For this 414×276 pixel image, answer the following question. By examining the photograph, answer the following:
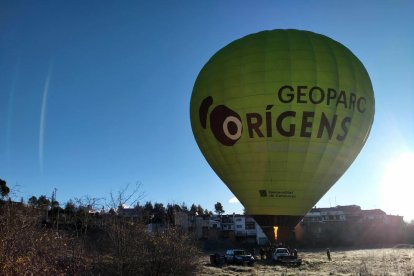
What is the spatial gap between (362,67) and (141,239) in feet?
59.0

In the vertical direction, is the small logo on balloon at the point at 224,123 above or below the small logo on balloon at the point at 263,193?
above

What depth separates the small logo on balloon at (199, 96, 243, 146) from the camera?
2475 centimetres

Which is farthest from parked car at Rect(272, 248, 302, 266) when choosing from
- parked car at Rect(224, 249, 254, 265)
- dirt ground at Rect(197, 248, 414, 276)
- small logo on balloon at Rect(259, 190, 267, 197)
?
small logo on balloon at Rect(259, 190, 267, 197)

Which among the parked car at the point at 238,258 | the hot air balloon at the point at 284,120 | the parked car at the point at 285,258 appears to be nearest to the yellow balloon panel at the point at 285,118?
the hot air balloon at the point at 284,120

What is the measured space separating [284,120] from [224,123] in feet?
12.0

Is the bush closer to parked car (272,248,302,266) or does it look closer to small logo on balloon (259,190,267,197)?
small logo on balloon (259,190,267,197)

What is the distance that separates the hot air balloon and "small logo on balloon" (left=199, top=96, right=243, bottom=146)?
6 cm

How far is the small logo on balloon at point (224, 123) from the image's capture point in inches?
974

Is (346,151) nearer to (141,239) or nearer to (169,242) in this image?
(169,242)

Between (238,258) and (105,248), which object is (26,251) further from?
(238,258)

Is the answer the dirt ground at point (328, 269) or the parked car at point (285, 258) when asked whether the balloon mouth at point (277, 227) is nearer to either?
the dirt ground at point (328, 269)

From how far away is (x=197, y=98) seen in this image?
27391 millimetres

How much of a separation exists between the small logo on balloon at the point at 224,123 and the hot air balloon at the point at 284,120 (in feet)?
0.19

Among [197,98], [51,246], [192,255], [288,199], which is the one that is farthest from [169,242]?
[197,98]
